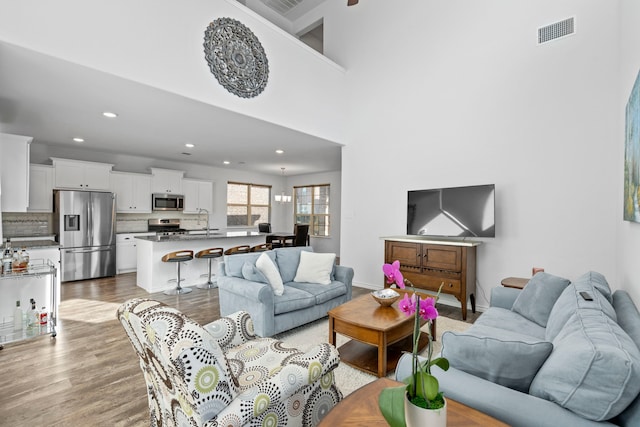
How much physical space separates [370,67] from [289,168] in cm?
399

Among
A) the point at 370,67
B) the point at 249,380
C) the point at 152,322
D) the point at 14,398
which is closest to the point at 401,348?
the point at 249,380

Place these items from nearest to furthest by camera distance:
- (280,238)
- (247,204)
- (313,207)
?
(280,238) → (247,204) → (313,207)

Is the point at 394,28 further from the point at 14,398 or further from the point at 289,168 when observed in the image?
the point at 14,398

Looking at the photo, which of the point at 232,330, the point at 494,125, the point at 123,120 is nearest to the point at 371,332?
the point at 232,330

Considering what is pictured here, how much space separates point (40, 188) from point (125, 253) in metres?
1.88

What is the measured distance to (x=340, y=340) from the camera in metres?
3.04

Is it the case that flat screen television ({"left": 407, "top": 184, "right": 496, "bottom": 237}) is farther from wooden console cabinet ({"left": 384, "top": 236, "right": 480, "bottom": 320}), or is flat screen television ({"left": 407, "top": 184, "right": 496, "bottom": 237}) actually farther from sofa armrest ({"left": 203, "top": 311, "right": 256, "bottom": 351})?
sofa armrest ({"left": 203, "top": 311, "right": 256, "bottom": 351})

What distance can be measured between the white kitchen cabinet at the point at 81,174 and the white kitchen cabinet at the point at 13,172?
1.80m

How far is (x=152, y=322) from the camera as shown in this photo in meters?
1.13

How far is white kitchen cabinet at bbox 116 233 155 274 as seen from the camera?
6266 millimetres

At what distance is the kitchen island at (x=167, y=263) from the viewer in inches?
192

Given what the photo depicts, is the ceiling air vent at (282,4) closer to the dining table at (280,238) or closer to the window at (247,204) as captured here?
the window at (247,204)

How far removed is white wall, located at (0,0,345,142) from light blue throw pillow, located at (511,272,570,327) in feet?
11.5

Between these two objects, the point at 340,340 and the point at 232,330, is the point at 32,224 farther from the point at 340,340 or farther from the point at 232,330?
the point at 340,340
